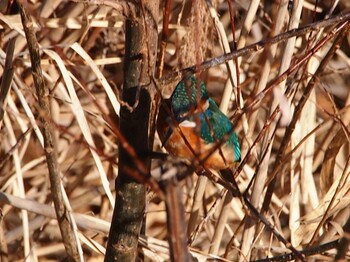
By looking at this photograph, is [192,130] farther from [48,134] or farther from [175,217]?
[175,217]

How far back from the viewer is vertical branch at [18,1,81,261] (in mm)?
1310

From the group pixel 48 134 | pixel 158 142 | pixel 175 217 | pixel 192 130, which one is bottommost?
pixel 175 217

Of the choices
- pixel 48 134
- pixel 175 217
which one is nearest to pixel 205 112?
pixel 48 134

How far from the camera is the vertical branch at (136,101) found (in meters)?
1.28

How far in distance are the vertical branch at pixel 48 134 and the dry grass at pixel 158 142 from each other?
0.42 meters

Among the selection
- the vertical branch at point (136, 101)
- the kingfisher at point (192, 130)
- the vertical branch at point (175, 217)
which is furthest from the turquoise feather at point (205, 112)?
the vertical branch at point (175, 217)

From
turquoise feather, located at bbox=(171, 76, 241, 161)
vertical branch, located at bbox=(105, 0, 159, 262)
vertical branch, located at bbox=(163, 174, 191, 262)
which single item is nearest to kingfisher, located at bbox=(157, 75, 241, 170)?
turquoise feather, located at bbox=(171, 76, 241, 161)

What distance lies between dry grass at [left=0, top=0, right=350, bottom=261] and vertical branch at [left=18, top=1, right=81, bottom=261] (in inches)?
16.4

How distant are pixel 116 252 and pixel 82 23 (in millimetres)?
1022

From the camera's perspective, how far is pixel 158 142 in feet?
8.20

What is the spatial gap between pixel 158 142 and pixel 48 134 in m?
1.16

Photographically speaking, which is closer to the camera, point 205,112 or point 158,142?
point 205,112

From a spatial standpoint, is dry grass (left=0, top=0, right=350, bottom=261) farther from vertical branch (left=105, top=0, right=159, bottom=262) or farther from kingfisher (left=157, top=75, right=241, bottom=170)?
vertical branch (left=105, top=0, right=159, bottom=262)

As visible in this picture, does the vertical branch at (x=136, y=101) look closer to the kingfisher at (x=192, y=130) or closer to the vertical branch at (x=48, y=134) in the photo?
the vertical branch at (x=48, y=134)
